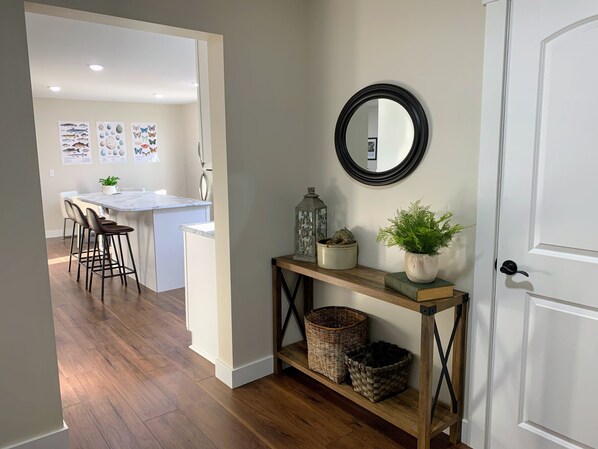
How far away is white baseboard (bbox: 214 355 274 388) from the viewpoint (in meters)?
2.78

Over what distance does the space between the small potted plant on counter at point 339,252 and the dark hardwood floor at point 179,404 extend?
0.78 meters

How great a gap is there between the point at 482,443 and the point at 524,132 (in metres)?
1.41

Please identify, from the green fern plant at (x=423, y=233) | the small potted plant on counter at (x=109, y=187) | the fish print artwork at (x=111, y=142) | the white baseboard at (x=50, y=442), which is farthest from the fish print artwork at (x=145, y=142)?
the green fern plant at (x=423, y=233)

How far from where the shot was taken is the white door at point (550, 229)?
1.72 meters

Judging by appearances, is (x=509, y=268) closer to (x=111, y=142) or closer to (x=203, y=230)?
(x=203, y=230)

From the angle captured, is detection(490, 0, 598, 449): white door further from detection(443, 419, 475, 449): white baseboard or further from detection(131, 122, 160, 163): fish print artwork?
detection(131, 122, 160, 163): fish print artwork

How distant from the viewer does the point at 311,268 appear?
2.57m

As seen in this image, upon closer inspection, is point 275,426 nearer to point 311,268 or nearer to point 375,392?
point 375,392

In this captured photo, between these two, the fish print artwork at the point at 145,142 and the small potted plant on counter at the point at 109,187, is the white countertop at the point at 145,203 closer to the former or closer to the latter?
the small potted plant on counter at the point at 109,187

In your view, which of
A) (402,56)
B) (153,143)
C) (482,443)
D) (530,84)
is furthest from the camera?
(153,143)

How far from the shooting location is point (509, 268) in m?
1.96

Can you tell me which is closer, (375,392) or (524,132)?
(524,132)

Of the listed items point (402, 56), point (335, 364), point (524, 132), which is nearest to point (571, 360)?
point (524, 132)

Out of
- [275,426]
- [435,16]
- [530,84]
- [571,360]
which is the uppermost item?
[435,16]
